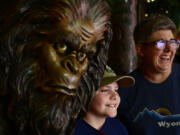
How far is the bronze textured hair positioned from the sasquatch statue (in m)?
1.22

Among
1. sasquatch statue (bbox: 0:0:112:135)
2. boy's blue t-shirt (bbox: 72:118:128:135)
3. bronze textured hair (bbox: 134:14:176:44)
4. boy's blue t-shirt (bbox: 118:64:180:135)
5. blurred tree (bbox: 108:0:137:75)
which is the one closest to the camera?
sasquatch statue (bbox: 0:0:112:135)

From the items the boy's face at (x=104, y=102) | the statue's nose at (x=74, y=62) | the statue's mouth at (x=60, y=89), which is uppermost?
the statue's nose at (x=74, y=62)

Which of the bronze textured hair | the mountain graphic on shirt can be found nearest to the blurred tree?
the bronze textured hair

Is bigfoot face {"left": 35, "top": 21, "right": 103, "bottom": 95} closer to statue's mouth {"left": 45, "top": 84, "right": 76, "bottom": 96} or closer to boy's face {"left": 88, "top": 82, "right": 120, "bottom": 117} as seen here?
statue's mouth {"left": 45, "top": 84, "right": 76, "bottom": 96}

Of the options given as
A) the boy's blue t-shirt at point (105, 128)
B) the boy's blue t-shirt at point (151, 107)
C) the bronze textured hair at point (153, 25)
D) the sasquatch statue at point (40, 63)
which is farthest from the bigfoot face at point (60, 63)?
the bronze textured hair at point (153, 25)

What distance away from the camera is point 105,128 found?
1.29 meters

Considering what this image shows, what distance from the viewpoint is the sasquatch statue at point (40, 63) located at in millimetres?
367

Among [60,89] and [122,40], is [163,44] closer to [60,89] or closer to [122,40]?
[122,40]

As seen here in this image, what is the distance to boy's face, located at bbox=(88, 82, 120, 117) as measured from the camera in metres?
1.23

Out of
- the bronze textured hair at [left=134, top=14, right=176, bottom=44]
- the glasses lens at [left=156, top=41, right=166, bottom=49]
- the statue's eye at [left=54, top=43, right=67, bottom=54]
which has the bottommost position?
the glasses lens at [left=156, top=41, right=166, bottom=49]

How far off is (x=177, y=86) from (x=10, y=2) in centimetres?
134

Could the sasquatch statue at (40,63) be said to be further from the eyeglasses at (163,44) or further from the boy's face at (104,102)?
the eyeglasses at (163,44)

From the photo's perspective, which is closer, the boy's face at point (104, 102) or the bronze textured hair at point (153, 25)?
the boy's face at point (104, 102)

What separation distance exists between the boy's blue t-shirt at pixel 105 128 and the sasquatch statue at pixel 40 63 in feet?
2.56
